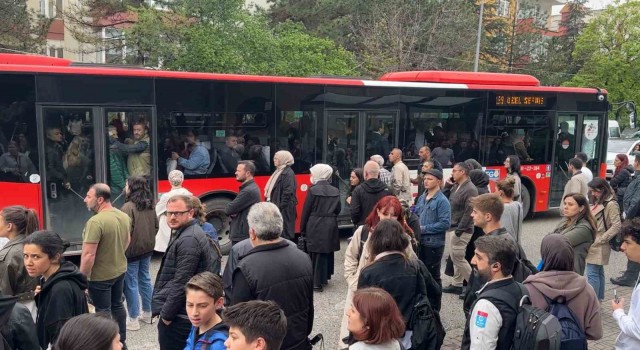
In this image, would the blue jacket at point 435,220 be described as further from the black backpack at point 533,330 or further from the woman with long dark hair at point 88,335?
the woman with long dark hair at point 88,335

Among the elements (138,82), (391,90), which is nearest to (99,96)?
(138,82)

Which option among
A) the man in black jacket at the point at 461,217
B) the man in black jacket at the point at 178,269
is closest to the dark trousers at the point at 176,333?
the man in black jacket at the point at 178,269

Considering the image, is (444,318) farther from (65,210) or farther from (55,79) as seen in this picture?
(55,79)

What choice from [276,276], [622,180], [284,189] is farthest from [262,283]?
[622,180]

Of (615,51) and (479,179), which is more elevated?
(615,51)

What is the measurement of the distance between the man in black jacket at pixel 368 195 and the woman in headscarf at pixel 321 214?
44 cm

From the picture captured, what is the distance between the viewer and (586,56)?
33438mm

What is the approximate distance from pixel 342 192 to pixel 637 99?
1011 inches

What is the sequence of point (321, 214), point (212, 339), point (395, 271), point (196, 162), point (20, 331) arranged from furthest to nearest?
1. point (196, 162)
2. point (321, 214)
3. point (395, 271)
4. point (20, 331)
5. point (212, 339)

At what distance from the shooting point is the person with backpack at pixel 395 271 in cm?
412

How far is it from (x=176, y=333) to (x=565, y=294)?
2.79 meters

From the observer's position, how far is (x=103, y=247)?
5461 millimetres

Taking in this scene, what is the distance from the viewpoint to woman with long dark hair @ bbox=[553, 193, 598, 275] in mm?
5914

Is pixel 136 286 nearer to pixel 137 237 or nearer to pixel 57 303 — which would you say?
pixel 137 237
